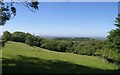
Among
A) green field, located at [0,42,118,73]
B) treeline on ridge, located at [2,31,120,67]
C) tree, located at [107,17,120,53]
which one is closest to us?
green field, located at [0,42,118,73]

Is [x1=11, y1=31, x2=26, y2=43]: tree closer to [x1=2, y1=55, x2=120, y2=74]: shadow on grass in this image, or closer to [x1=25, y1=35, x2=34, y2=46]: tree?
[x1=25, y1=35, x2=34, y2=46]: tree

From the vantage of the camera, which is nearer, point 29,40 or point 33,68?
point 33,68

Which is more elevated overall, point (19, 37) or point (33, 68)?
point (19, 37)

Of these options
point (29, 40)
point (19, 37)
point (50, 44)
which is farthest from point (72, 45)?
point (19, 37)

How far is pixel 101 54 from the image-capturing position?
33.3m

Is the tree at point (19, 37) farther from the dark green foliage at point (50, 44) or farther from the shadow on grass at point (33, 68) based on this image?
the shadow on grass at point (33, 68)

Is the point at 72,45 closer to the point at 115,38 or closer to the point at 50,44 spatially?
the point at 50,44

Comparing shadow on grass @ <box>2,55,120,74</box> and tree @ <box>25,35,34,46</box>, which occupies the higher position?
tree @ <box>25,35,34,46</box>

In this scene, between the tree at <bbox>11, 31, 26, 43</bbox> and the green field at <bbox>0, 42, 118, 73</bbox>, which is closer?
the green field at <bbox>0, 42, 118, 73</bbox>

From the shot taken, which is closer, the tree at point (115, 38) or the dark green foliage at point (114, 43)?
the dark green foliage at point (114, 43)

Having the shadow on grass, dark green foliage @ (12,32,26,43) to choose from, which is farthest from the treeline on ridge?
the shadow on grass

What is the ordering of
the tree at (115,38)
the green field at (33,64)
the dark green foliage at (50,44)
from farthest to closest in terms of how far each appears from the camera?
the tree at (115,38)
the dark green foliage at (50,44)
the green field at (33,64)

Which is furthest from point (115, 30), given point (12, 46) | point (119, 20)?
point (12, 46)

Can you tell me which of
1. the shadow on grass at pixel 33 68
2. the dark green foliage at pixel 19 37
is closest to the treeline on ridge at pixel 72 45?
the dark green foliage at pixel 19 37
